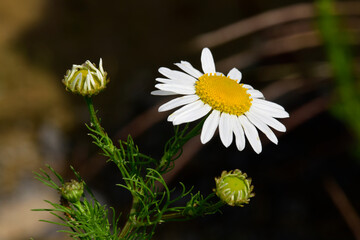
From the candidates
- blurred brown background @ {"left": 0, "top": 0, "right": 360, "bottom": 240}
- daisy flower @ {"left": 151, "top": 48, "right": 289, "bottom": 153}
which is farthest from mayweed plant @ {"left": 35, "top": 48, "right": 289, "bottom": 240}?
blurred brown background @ {"left": 0, "top": 0, "right": 360, "bottom": 240}

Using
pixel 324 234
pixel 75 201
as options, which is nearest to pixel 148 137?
pixel 324 234

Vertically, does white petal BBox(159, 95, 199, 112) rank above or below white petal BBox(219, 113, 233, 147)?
above

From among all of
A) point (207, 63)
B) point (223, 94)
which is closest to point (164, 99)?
point (207, 63)

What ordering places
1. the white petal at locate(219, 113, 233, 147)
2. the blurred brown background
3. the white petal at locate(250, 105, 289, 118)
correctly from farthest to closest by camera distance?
the blurred brown background
the white petal at locate(250, 105, 289, 118)
the white petal at locate(219, 113, 233, 147)

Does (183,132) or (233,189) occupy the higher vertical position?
(183,132)

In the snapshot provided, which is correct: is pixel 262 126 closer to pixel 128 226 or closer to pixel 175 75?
pixel 175 75

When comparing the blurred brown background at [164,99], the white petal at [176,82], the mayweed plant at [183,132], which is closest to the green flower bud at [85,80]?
the mayweed plant at [183,132]

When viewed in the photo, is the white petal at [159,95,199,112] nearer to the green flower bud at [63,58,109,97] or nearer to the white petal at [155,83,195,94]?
the white petal at [155,83,195,94]
